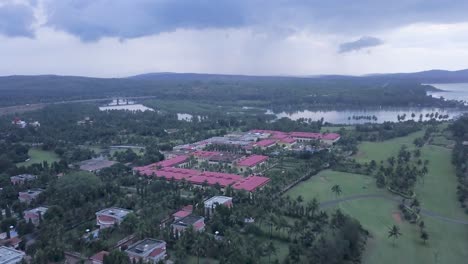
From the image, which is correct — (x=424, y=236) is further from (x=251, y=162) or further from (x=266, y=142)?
(x=266, y=142)

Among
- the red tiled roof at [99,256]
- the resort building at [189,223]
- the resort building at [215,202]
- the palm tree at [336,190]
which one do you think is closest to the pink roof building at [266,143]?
the palm tree at [336,190]

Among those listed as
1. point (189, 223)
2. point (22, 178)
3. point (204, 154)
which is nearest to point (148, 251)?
point (189, 223)

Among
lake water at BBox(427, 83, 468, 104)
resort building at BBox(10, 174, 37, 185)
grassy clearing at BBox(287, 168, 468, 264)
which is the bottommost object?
grassy clearing at BBox(287, 168, 468, 264)

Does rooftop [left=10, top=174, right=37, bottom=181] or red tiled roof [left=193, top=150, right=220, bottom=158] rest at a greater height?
red tiled roof [left=193, top=150, right=220, bottom=158]

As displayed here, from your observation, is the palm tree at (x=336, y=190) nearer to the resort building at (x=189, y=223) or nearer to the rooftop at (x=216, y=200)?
the rooftop at (x=216, y=200)

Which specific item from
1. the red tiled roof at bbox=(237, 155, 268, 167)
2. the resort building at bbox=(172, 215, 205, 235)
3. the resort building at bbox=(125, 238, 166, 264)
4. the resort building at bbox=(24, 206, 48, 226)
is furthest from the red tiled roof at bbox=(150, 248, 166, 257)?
the red tiled roof at bbox=(237, 155, 268, 167)

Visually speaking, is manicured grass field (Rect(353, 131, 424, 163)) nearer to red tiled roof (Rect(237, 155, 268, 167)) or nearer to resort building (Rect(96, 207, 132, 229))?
red tiled roof (Rect(237, 155, 268, 167))
